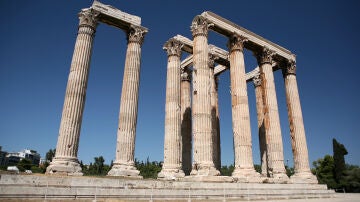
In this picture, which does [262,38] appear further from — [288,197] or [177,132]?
[288,197]

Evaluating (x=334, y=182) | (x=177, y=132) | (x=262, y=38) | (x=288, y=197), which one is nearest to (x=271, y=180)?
(x=288, y=197)

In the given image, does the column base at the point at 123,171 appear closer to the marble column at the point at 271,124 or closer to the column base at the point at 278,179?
the column base at the point at 278,179

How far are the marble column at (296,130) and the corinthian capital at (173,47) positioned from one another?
49.8ft

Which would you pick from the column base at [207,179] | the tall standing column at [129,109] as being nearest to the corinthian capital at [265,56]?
the tall standing column at [129,109]

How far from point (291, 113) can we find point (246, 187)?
50.6 ft

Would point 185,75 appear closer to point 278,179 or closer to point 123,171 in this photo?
point 278,179

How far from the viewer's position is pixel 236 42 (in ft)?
101

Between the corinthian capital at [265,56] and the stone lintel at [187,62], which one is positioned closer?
the corinthian capital at [265,56]

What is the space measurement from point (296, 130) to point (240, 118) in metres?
10.2

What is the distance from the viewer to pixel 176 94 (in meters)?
30.5

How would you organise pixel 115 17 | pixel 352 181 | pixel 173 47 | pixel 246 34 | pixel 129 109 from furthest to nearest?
pixel 352 181 < pixel 173 47 < pixel 246 34 < pixel 115 17 < pixel 129 109

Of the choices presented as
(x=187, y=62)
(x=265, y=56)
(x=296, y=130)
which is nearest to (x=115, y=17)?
(x=187, y=62)

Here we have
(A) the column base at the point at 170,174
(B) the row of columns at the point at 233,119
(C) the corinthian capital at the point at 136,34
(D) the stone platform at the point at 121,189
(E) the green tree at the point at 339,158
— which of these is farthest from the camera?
(E) the green tree at the point at 339,158

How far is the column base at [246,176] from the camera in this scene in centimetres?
2464
